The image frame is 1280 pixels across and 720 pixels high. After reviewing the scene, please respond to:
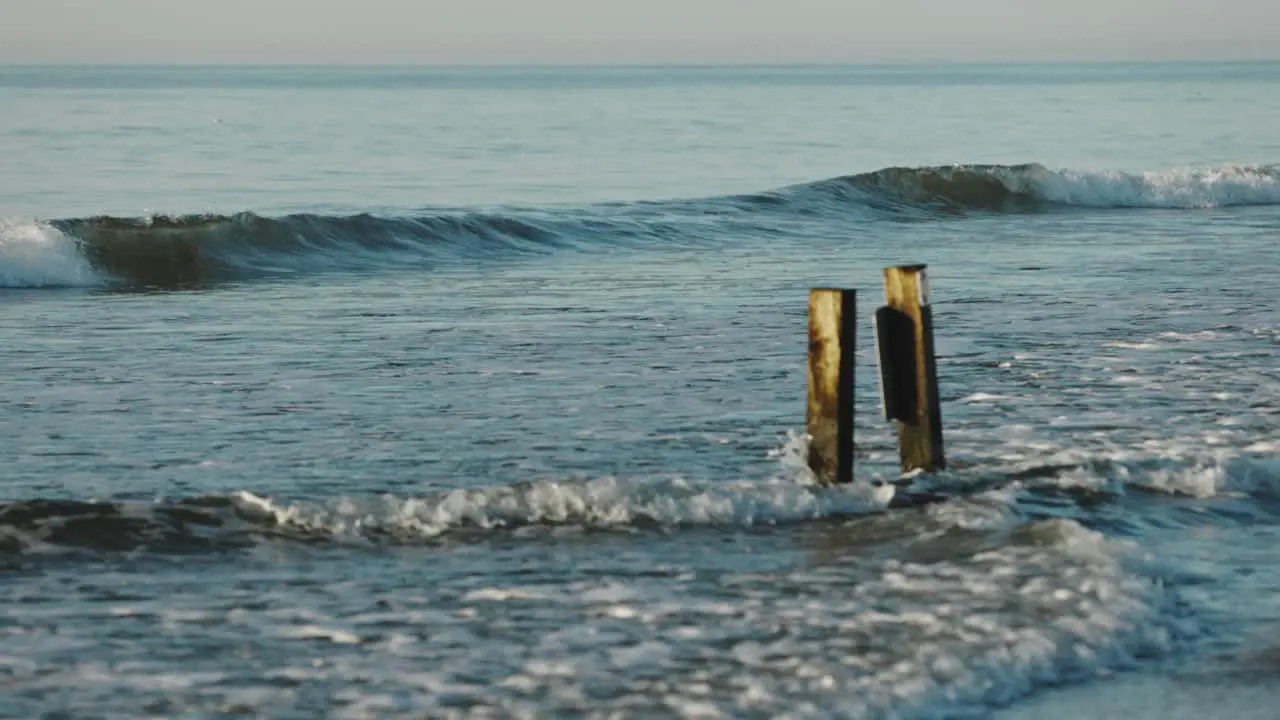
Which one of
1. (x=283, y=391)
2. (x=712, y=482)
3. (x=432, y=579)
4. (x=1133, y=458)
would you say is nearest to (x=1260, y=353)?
(x=1133, y=458)

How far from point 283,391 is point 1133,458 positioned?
218 inches

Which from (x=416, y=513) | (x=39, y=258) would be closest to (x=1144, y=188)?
(x=39, y=258)

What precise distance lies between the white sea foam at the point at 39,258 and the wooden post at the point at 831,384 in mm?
13024

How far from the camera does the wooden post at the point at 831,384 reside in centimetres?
837

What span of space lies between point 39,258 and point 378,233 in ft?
15.2

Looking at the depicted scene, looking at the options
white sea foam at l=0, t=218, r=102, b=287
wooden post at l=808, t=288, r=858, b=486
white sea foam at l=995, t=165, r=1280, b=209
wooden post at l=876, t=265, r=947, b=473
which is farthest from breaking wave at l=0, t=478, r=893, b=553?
white sea foam at l=995, t=165, r=1280, b=209

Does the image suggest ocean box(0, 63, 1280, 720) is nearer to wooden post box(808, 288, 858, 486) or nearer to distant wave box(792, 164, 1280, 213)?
wooden post box(808, 288, 858, 486)

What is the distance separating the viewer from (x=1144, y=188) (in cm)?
3152

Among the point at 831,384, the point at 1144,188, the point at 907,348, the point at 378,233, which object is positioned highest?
the point at 378,233

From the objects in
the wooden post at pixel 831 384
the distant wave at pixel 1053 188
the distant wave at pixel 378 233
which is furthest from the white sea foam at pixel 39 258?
the distant wave at pixel 1053 188

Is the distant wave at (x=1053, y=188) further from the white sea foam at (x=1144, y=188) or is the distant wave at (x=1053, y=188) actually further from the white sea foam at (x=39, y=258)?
the white sea foam at (x=39, y=258)

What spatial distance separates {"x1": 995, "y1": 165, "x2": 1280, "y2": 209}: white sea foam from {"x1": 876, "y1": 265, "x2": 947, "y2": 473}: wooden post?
76.4 feet

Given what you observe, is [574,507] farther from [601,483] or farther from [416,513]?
[416,513]

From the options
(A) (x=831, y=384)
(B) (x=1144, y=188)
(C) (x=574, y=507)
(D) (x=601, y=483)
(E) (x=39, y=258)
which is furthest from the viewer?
(B) (x=1144, y=188)
